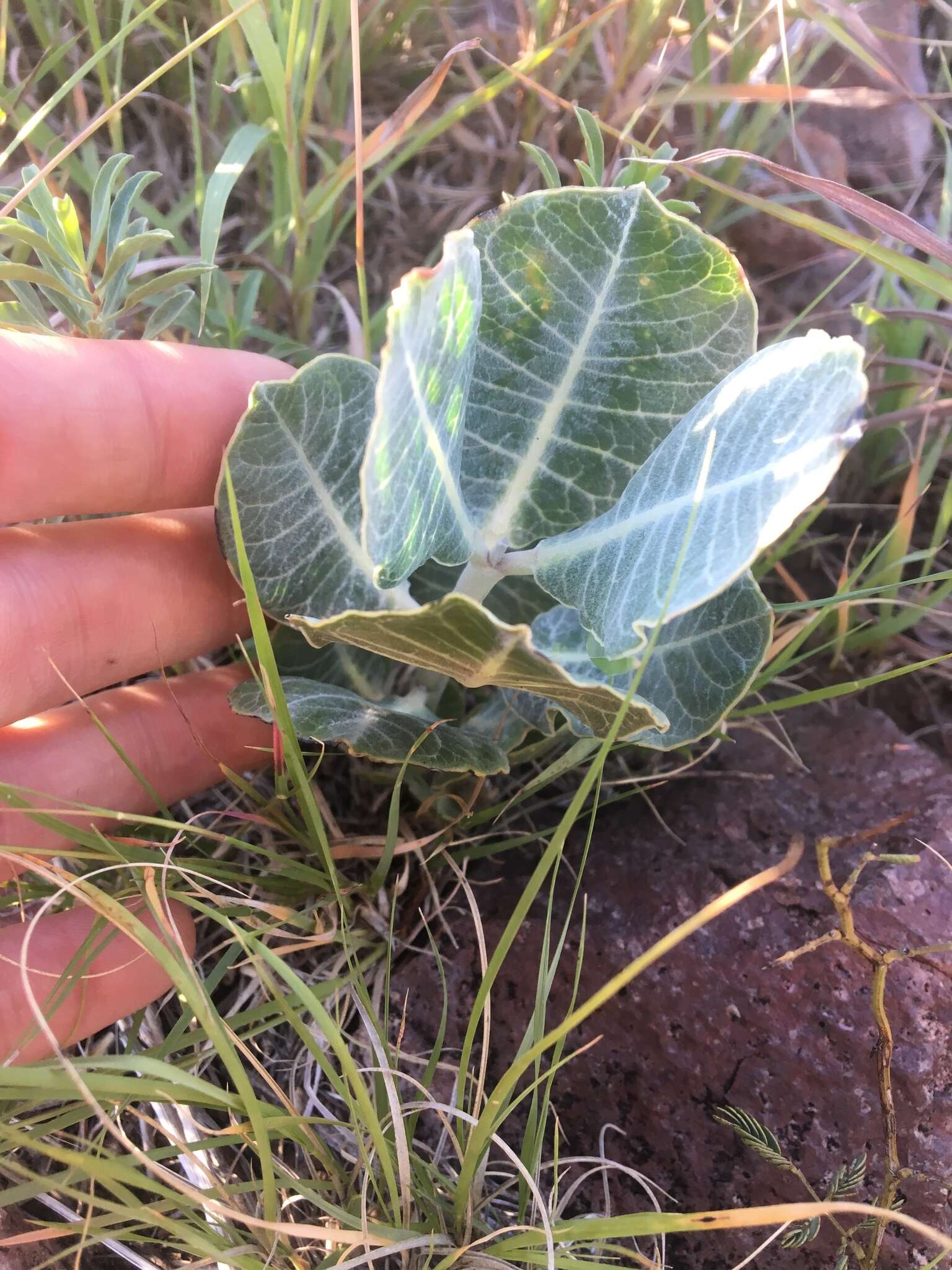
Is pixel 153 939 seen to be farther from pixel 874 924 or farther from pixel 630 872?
pixel 874 924

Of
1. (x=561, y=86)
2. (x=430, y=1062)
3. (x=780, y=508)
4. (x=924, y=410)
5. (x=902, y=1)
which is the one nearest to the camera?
(x=780, y=508)

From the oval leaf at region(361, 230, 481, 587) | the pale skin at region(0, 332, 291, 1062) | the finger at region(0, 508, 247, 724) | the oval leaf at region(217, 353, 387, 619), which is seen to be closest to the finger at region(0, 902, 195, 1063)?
the pale skin at region(0, 332, 291, 1062)

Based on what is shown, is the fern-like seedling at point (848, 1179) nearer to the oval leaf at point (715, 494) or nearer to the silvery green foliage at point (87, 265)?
the oval leaf at point (715, 494)

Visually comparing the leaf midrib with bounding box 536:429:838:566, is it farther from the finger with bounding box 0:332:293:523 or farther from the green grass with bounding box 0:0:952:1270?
the finger with bounding box 0:332:293:523

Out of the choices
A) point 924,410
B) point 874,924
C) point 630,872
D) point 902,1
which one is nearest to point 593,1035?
point 630,872

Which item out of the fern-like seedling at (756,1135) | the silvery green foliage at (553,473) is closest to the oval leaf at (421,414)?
the silvery green foliage at (553,473)

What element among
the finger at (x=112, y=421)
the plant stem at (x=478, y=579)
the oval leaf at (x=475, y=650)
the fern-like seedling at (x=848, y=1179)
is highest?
the finger at (x=112, y=421)
